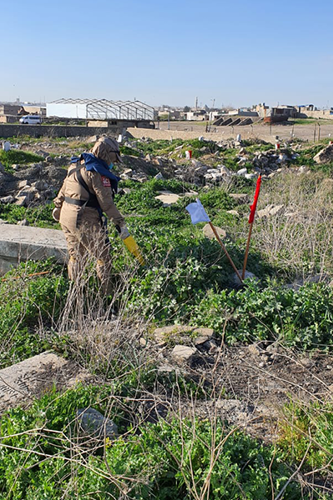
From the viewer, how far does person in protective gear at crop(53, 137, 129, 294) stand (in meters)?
5.43

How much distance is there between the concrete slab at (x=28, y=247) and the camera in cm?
611

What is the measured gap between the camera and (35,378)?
3.74 m

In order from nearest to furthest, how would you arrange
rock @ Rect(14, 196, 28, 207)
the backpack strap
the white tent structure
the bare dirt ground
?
the backpack strap, rock @ Rect(14, 196, 28, 207), the bare dirt ground, the white tent structure

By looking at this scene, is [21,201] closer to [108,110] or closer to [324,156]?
[324,156]

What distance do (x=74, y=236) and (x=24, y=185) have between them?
18.5 ft

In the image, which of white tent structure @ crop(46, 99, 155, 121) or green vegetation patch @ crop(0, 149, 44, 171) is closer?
green vegetation patch @ crop(0, 149, 44, 171)

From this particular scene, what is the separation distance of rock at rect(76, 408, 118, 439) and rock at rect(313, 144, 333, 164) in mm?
16974

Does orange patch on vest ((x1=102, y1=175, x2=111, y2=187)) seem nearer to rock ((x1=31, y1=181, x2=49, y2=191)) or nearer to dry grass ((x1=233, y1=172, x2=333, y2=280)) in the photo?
dry grass ((x1=233, y1=172, x2=333, y2=280))

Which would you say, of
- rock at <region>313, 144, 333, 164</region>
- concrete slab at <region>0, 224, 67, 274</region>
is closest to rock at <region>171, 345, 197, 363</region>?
concrete slab at <region>0, 224, 67, 274</region>

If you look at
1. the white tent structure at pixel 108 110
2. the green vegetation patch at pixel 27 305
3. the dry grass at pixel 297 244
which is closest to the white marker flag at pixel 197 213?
the dry grass at pixel 297 244

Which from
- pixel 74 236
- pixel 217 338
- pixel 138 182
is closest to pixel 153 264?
pixel 74 236

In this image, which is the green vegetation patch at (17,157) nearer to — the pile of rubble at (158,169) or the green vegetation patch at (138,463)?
the pile of rubble at (158,169)

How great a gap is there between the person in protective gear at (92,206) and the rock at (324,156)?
14.6m

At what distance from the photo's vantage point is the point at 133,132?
1202 inches
